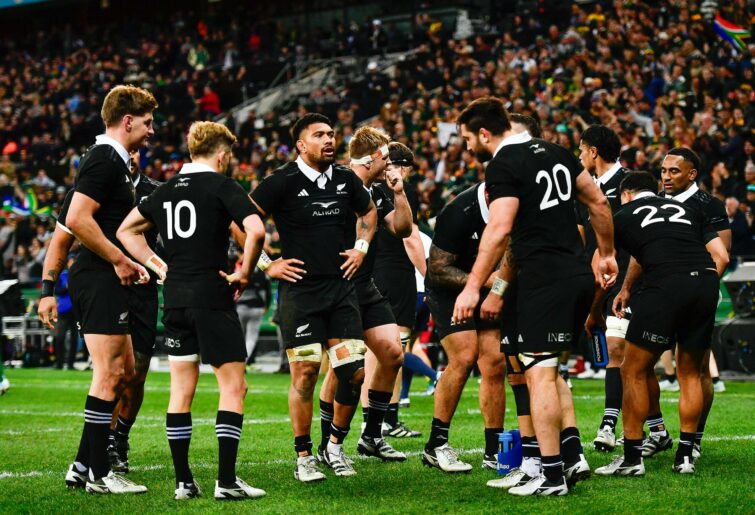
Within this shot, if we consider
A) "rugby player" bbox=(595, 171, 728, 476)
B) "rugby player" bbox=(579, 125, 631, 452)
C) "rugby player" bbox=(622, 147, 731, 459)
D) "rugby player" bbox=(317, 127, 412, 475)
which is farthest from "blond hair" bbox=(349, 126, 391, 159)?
"rugby player" bbox=(622, 147, 731, 459)

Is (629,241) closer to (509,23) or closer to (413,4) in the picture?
(509,23)

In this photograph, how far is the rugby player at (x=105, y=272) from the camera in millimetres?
6672

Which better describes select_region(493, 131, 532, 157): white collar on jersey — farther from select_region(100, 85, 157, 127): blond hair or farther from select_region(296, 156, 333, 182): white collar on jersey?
select_region(100, 85, 157, 127): blond hair

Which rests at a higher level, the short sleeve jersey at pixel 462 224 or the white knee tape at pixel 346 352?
the short sleeve jersey at pixel 462 224

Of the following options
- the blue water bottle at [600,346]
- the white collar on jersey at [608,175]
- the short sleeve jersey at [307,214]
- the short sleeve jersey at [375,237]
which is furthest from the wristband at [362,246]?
the blue water bottle at [600,346]

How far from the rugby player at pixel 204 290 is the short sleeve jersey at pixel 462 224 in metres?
1.63

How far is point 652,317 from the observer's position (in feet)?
23.2

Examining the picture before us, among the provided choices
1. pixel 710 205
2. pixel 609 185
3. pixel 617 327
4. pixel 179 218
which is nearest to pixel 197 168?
pixel 179 218

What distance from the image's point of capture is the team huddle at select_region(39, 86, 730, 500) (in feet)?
20.8

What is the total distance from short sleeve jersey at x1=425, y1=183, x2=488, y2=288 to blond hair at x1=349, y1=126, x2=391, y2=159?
0.84m

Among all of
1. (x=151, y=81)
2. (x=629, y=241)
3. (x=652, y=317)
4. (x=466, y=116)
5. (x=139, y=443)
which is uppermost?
(x=151, y=81)

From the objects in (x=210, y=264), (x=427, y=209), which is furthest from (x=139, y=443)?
(x=427, y=209)

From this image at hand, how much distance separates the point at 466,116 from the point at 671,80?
14.3 meters

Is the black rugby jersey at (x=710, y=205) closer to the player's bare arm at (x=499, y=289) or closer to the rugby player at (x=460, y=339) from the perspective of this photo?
the rugby player at (x=460, y=339)
